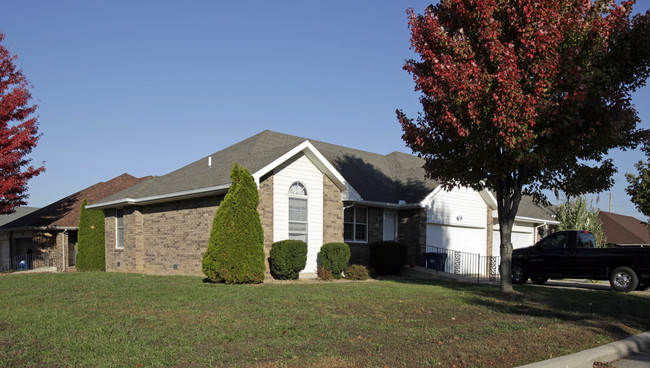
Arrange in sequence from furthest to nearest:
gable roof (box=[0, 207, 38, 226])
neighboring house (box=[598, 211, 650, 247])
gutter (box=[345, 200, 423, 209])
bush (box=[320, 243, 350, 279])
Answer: gable roof (box=[0, 207, 38, 226]) < neighboring house (box=[598, 211, 650, 247]) < gutter (box=[345, 200, 423, 209]) < bush (box=[320, 243, 350, 279])

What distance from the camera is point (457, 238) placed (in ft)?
78.4

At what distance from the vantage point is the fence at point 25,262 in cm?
2852

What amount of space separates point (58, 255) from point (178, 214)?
44.4 ft

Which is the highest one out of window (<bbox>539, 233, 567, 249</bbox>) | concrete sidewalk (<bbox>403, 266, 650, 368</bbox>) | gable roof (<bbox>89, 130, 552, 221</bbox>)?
gable roof (<bbox>89, 130, 552, 221</bbox>)

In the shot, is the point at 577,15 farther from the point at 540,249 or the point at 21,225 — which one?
the point at 21,225

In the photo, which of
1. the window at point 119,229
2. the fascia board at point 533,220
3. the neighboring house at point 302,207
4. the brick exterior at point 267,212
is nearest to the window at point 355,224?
the neighboring house at point 302,207

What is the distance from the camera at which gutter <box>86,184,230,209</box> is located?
16469 millimetres

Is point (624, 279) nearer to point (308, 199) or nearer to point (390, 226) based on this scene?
point (390, 226)

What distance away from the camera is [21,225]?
2852 cm

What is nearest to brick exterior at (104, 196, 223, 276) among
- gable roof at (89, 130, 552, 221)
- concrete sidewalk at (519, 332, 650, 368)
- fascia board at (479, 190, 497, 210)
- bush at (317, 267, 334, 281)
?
gable roof at (89, 130, 552, 221)

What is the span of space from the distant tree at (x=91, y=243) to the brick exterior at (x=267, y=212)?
11557 millimetres

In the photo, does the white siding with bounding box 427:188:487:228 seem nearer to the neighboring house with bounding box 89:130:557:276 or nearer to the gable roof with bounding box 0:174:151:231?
the neighboring house with bounding box 89:130:557:276

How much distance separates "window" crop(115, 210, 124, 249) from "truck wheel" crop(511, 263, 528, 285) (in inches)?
660

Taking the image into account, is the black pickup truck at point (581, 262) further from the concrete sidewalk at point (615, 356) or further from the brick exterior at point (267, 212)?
the brick exterior at point (267, 212)
